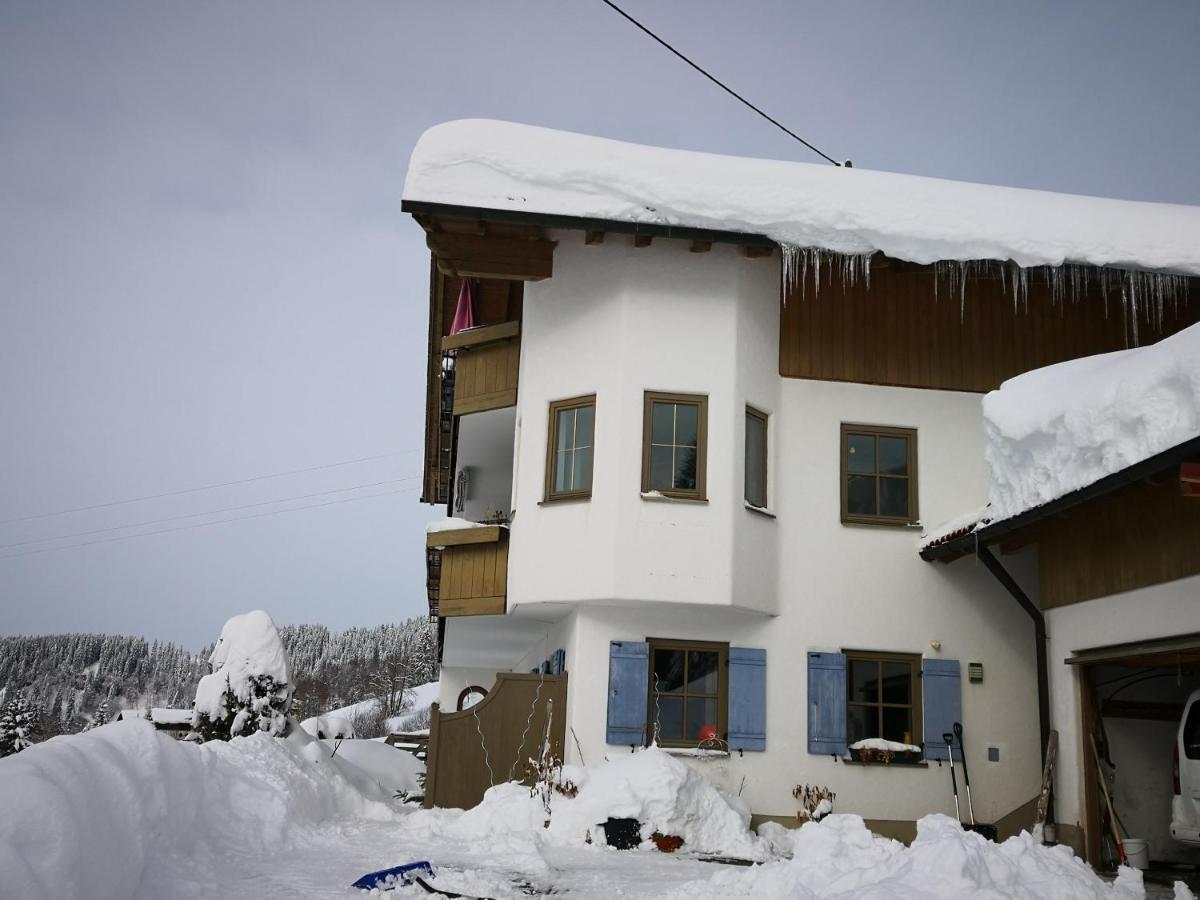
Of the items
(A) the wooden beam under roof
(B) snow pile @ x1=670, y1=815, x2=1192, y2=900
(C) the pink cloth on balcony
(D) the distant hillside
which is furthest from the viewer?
(D) the distant hillside

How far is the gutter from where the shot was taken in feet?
41.4

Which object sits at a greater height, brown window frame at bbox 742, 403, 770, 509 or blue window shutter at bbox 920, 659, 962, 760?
brown window frame at bbox 742, 403, 770, 509

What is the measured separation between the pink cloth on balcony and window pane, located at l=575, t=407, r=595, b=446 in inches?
154

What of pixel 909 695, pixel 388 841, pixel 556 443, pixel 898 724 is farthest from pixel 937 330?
pixel 388 841

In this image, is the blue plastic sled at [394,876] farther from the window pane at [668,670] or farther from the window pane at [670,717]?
Result: the window pane at [668,670]

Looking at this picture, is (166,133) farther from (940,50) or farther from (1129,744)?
(1129,744)

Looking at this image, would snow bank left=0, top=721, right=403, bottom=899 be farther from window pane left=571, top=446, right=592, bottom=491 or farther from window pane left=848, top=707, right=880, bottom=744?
window pane left=848, top=707, right=880, bottom=744

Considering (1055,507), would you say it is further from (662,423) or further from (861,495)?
(662,423)

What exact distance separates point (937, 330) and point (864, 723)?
486cm

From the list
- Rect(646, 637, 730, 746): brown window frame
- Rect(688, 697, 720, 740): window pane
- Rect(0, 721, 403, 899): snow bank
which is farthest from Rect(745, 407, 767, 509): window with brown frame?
Rect(0, 721, 403, 899): snow bank

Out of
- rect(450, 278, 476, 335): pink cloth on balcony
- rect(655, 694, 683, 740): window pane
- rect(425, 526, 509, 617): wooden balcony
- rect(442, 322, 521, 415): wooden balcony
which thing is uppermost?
rect(450, 278, 476, 335): pink cloth on balcony

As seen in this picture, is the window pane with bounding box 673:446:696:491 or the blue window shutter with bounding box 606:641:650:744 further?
the window pane with bounding box 673:446:696:491

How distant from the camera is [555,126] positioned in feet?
47.0

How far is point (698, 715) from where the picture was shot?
13375 mm
